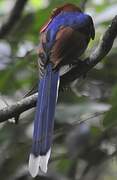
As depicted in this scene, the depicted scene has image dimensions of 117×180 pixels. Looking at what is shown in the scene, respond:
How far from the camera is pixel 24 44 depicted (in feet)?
15.4

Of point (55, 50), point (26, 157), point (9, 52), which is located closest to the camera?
point (55, 50)

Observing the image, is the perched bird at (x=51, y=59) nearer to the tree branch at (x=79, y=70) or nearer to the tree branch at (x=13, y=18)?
the tree branch at (x=79, y=70)

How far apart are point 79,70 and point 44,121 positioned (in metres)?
0.34

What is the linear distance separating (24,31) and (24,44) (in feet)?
0.50

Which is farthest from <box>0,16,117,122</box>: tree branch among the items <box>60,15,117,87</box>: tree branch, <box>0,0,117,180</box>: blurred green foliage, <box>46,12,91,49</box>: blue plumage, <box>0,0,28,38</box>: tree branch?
<box>0,0,28,38</box>: tree branch

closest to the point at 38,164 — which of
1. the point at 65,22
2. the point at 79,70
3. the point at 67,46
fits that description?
the point at 79,70

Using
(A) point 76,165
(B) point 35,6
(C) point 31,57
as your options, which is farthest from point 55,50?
(B) point 35,6

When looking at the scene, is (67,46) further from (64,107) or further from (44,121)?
(64,107)

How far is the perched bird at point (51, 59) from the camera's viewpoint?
126 inches

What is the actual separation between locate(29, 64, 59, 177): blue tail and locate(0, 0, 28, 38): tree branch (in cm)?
111

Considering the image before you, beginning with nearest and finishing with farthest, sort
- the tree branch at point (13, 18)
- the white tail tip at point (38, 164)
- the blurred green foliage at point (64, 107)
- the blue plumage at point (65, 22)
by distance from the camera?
the white tail tip at point (38, 164)
the blue plumage at point (65, 22)
the blurred green foliage at point (64, 107)
the tree branch at point (13, 18)

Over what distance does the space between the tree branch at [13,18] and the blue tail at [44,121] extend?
43.5 inches

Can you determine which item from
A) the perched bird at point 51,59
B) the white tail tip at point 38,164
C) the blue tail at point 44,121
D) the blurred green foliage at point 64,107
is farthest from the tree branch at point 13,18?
the white tail tip at point 38,164

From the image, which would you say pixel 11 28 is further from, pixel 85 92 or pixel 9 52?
pixel 85 92
